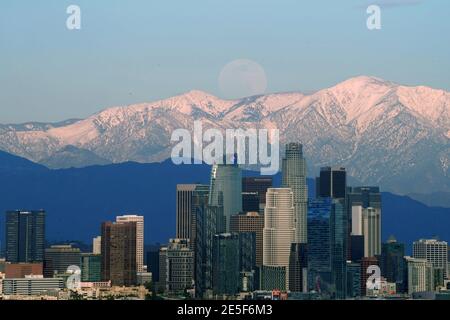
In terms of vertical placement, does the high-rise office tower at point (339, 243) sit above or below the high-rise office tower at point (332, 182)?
below

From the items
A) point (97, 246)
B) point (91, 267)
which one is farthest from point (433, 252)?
point (91, 267)

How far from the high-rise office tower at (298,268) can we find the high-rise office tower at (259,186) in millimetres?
1613

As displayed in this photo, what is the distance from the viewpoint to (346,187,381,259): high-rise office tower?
108 feet

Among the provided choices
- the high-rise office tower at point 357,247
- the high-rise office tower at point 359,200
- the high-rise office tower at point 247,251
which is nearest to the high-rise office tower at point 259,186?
the high-rise office tower at point 247,251

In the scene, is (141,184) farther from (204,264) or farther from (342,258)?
(342,258)

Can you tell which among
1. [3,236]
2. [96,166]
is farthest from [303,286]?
[3,236]

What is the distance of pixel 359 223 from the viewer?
34.1 m

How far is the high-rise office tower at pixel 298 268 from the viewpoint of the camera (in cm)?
3200

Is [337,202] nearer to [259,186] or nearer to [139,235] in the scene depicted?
[259,186]

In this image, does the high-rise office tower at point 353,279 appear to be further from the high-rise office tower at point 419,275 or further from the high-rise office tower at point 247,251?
the high-rise office tower at point 247,251

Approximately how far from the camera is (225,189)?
3756 cm

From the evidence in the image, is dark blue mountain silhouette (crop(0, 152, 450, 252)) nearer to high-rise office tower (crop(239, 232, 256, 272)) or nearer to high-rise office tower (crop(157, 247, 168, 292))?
high-rise office tower (crop(157, 247, 168, 292))

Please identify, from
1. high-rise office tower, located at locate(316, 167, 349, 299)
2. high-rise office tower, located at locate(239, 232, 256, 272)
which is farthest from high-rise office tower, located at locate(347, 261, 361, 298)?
high-rise office tower, located at locate(239, 232, 256, 272)

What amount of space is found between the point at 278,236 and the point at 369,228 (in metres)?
2.66
